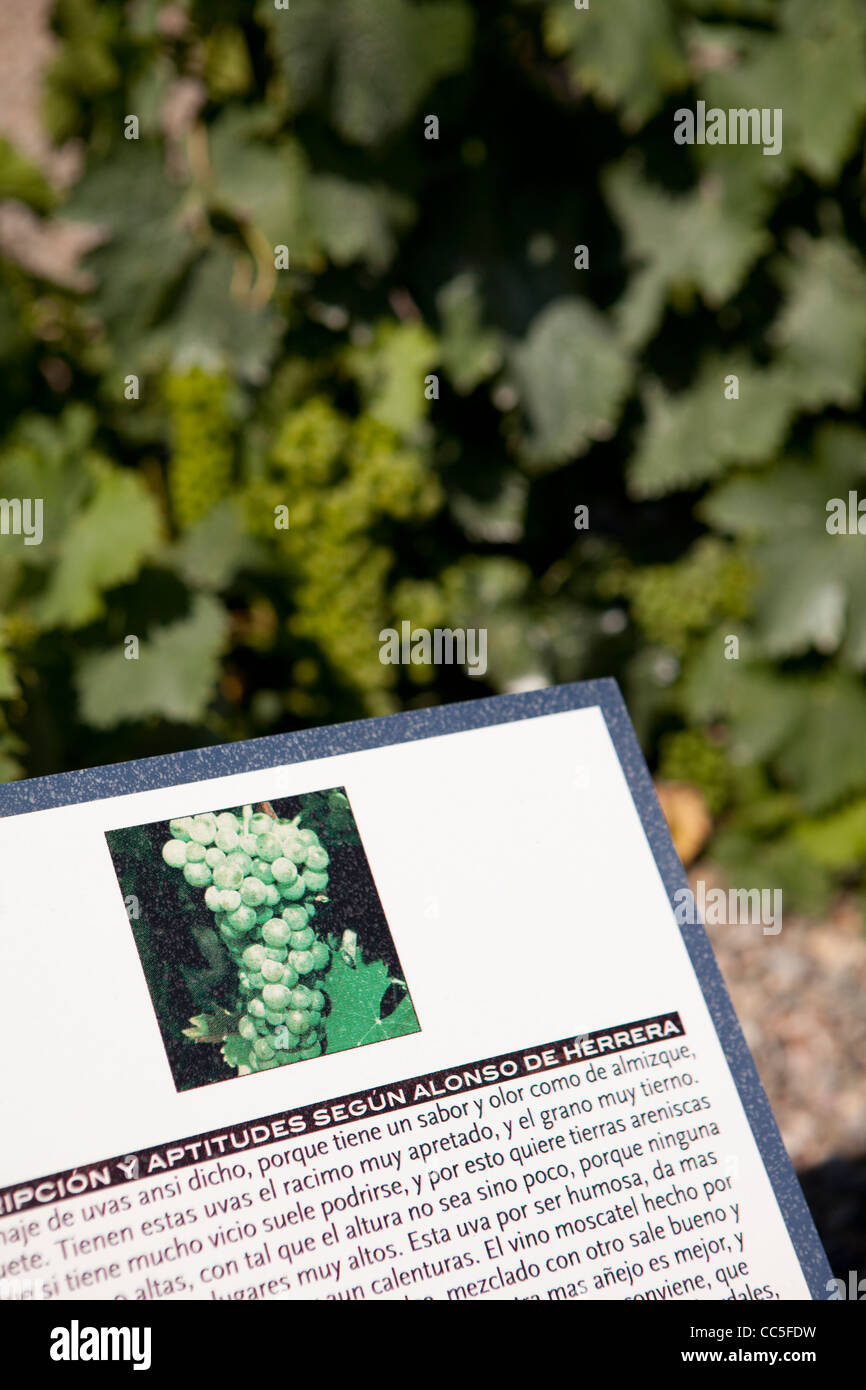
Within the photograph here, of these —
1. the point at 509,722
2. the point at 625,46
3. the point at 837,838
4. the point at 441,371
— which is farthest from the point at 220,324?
the point at 837,838

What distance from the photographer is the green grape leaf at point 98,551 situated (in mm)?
1728

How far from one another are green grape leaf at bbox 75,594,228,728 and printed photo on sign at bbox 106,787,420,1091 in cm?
90

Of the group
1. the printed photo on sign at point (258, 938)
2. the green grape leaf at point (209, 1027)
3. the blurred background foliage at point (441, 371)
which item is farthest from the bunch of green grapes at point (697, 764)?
the green grape leaf at point (209, 1027)

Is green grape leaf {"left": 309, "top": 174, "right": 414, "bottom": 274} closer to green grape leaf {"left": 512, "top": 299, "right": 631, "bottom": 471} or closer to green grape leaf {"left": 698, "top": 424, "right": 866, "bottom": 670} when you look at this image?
green grape leaf {"left": 512, "top": 299, "right": 631, "bottom": 471}

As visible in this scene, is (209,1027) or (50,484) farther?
(50,484)

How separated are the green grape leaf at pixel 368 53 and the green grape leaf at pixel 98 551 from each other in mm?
691

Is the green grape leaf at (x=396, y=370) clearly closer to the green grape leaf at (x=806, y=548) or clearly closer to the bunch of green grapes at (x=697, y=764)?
the green grape leaf at (x=806, y=548)

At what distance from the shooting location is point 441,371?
2.30 meters

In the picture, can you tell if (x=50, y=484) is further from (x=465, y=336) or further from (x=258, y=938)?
(x=258, y=938)

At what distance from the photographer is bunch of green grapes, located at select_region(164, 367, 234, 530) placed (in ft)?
6.81

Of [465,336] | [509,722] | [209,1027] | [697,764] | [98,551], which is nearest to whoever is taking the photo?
[209,1027]

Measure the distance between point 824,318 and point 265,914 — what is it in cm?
191
